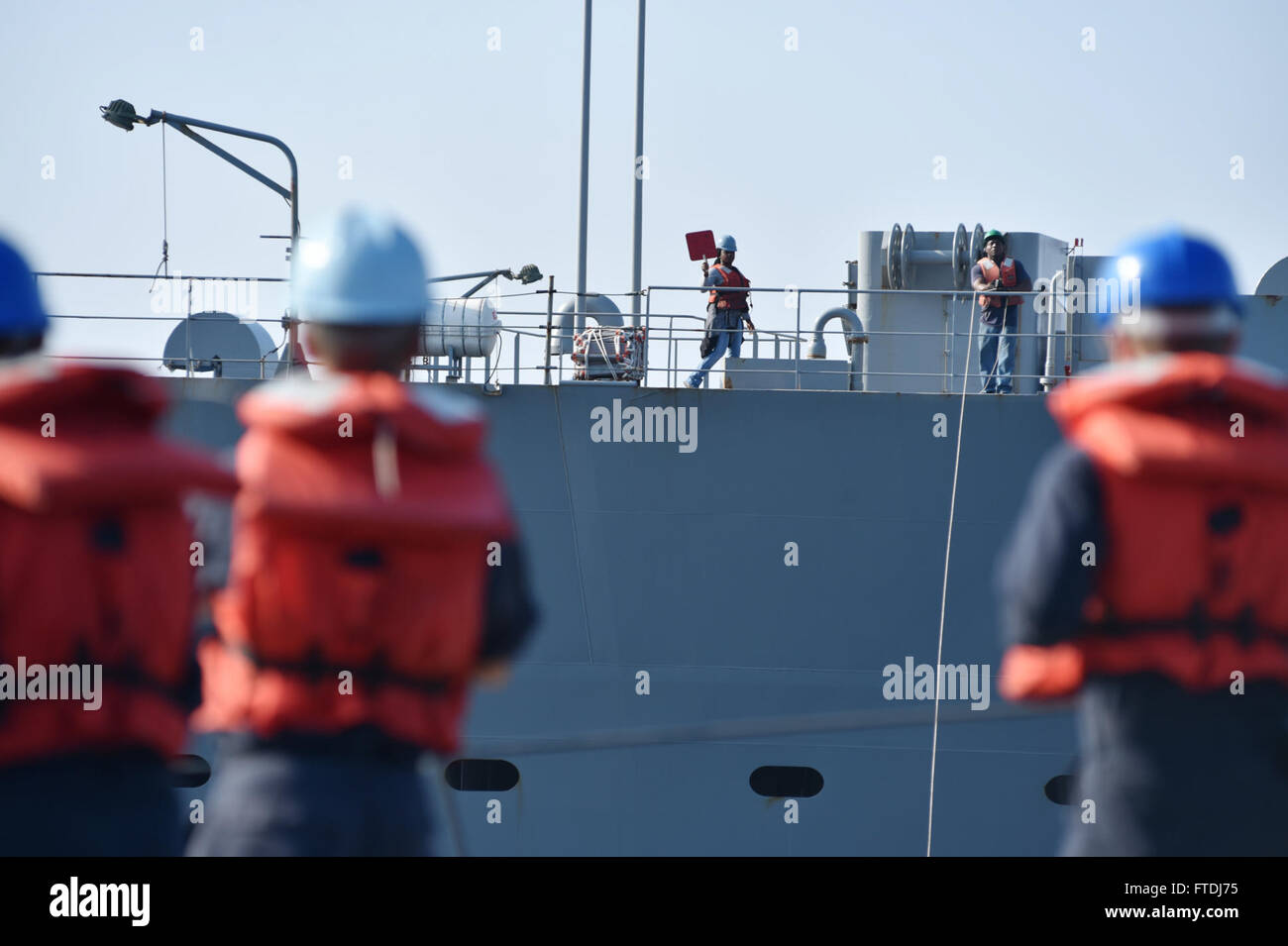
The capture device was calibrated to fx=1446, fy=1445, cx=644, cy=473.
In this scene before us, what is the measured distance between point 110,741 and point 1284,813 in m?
2.24

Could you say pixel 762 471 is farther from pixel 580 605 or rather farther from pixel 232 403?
pixel 232 403

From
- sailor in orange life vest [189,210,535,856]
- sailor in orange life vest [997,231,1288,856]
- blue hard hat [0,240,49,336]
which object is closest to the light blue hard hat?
sailor in orange life vest [189,210,535,856]

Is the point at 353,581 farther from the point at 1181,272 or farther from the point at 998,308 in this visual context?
the point at 998,308

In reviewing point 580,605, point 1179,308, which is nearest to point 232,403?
point 580,605

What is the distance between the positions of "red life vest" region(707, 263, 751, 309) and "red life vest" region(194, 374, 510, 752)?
9117 mm

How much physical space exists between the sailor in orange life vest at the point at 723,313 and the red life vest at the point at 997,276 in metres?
1.81

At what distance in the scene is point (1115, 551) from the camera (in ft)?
8.66

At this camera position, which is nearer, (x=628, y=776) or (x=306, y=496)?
(x=306, y=496)

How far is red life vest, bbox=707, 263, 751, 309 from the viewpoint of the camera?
11578mm

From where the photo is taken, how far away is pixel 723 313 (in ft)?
37.8

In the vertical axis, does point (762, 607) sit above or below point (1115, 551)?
below

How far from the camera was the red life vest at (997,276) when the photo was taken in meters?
10.8

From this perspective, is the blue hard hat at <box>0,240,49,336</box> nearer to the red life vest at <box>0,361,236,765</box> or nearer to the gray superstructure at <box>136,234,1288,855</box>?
the red life vest at <box>0,361,236,765</box>

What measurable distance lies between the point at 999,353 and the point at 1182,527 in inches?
345
